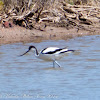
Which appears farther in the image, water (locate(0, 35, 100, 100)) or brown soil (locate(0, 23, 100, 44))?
brown soil (locate(0, 23, 100, 44))

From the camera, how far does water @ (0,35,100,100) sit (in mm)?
6406

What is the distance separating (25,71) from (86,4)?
416 inches

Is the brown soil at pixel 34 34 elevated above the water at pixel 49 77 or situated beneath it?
situated beneath

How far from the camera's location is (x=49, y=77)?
25.5ft

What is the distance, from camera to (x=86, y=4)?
18.4 m

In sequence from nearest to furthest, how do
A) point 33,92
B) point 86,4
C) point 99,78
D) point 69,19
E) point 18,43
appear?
point 33,92
point 99,78
point 18,43
point 69,19
point 86,4

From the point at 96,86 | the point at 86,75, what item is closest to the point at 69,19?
the point at 86,75

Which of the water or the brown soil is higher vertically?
the water

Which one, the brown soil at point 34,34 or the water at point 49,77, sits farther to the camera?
the brown soil at point 34,34

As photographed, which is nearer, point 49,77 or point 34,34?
point 49,77

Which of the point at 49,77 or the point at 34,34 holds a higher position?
the point at 49,77

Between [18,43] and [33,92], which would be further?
[18,43]

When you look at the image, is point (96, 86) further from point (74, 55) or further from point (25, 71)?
point (74, 55)

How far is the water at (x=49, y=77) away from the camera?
641 centimetres
